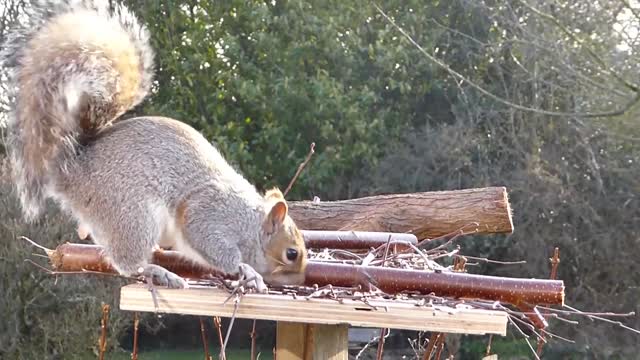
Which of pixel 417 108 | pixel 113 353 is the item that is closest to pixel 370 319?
pixel 113 353

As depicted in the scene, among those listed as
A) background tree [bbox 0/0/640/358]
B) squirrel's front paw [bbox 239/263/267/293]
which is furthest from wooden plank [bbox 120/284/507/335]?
background tree [bbox 0/0/640/358]

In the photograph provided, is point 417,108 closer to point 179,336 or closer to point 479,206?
point 179,336

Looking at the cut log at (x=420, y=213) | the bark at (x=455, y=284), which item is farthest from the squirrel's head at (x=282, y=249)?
the cut log at (x=420, y=213)

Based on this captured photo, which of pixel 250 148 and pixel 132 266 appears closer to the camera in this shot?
pixel 132 266

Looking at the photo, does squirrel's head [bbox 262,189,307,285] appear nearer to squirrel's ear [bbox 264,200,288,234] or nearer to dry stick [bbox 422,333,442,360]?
squirrel's ear [bbox 264,200,288,234]

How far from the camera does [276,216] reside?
62.6 inches

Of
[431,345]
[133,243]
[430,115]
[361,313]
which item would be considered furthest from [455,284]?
[430,115]

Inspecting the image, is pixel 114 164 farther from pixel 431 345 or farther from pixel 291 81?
pixel 291 81

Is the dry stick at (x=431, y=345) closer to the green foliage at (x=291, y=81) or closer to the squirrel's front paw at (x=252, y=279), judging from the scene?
the squirrel's front paw at (x=252, y=279)

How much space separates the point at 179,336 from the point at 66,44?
18.4 ft

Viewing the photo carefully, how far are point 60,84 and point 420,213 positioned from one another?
2.98ft

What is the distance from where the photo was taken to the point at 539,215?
6.43 meters

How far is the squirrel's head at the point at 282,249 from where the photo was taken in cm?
148

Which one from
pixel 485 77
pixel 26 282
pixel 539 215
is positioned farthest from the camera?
pixel 485 77
